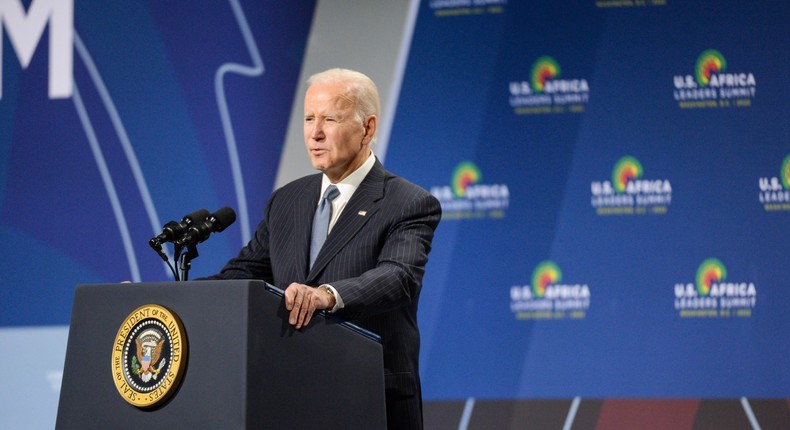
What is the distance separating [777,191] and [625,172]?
0.70 m

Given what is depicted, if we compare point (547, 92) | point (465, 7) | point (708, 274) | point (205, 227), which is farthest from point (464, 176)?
point (205, 227)

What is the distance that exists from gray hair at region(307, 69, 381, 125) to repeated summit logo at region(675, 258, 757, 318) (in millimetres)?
2426

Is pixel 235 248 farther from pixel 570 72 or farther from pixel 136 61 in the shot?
pixel 570 72

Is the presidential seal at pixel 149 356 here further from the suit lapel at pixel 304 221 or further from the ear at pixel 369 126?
the ear at pixel 369 126

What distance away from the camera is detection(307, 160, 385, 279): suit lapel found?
2381 millimetres

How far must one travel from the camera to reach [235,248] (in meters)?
4.89

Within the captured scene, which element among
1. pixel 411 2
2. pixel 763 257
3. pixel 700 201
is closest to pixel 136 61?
pixel 411 2

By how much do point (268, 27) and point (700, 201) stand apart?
2.41 metres

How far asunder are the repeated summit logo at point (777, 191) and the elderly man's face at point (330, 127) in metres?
2.64

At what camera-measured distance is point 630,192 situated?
450 centimetres

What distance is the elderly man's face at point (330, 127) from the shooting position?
2.45m

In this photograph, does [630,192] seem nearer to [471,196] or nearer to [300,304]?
[471,196]

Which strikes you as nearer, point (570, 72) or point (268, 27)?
point (570, 72)

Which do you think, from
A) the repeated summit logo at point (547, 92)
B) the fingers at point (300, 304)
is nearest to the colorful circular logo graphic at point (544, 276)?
the repeated summit logo at point (547, 92)
